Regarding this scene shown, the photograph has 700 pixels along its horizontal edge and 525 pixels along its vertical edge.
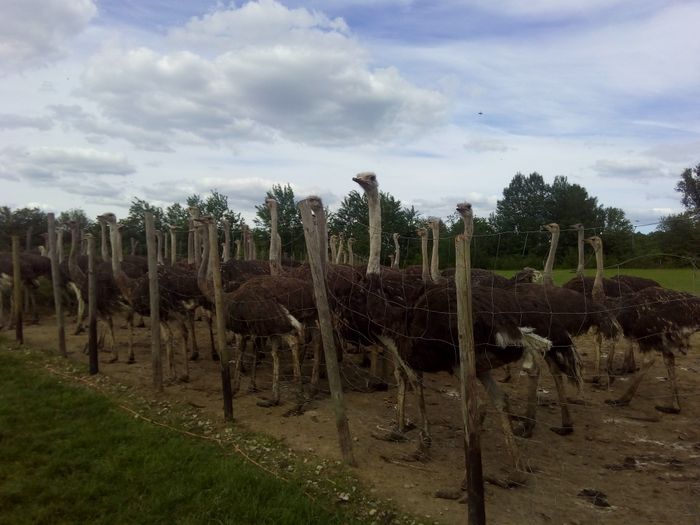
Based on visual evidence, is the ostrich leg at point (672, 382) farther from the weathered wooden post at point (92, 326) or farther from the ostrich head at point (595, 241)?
the weathered wooden post at point (92, 326)

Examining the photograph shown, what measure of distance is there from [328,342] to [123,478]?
2335 mm

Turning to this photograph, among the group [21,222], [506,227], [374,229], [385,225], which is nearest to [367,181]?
[374,229]

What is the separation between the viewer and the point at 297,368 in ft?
23.8

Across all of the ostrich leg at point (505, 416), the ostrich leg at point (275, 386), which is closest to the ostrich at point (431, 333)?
the ostrich leg at point (505, 416)

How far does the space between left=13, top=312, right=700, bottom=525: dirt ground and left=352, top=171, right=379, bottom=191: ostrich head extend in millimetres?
2881

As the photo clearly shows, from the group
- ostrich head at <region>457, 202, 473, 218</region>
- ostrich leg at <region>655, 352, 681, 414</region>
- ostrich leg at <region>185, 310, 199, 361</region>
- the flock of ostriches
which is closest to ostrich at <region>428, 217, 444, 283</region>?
the flock of ostriches

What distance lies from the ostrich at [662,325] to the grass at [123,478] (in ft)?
17.2

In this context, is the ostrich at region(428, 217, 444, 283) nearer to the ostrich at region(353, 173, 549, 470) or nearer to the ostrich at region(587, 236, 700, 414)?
the ostrich at region(587, 236, 700, 414)

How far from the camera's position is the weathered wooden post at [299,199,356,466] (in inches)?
212

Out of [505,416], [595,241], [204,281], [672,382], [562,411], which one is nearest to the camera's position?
[505,416]

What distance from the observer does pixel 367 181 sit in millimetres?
6492

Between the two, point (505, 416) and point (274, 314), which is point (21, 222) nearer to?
point (274, 314)

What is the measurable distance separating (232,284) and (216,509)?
17.8 ft

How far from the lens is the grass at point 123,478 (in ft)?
14.7
